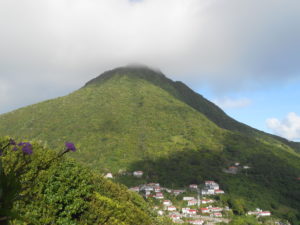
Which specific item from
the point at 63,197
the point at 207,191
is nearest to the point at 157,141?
the point at 207,191

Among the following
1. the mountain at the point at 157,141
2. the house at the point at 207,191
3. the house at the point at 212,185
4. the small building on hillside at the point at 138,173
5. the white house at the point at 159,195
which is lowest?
the house at the point at 207,191

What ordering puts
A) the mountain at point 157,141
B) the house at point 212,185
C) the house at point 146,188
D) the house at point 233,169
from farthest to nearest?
the house at point 233,169
the mountain at point 157,141
the house at point 212,185
the house at point 146,188

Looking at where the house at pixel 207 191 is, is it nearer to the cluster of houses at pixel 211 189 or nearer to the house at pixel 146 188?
the cluster of houses at pixel 211 189

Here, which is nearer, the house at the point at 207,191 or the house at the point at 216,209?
the house at the point at 216,209

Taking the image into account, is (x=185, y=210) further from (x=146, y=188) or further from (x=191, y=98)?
(x=191, y=98)

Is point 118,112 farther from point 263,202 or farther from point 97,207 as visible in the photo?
point 97,207

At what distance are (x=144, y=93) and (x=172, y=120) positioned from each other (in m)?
30.1

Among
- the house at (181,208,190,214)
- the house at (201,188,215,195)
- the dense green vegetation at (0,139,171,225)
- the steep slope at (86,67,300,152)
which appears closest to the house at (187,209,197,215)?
the house at (181,208,190,214)

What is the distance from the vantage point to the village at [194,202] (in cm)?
6444

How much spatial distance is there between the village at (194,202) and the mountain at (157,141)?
434cm

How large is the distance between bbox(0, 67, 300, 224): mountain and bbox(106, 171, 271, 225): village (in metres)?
4.34

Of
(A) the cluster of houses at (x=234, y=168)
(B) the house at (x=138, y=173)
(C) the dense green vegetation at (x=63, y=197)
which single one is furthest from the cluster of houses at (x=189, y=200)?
(C) the dense green vegetation at (x=63, y=197)

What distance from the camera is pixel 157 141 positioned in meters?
110

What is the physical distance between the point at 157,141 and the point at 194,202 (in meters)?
A: 39.4
